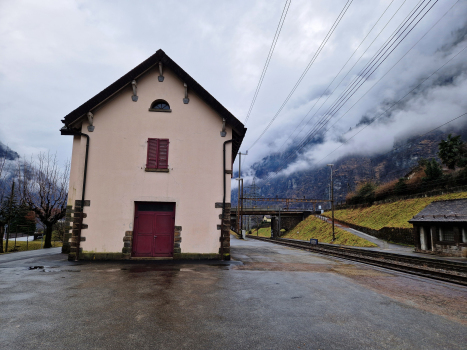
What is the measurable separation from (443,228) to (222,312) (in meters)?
20.7

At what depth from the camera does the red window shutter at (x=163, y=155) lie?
40.9 feet

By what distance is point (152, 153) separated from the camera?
41.1 ft

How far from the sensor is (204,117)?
13125mm

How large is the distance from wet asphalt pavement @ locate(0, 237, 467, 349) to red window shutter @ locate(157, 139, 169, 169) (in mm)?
5258

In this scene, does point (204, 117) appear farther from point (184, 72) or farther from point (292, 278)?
point (292, 278)

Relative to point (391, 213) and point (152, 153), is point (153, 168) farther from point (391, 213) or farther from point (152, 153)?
point (391, 213)

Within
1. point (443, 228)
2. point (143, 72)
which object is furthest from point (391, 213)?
point (143, 72)

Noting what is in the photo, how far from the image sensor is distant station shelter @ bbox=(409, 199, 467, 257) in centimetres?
1766

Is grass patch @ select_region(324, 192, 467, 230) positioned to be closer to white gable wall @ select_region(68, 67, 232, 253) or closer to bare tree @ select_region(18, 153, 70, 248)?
white gable wall @ select_region(68, 67, 232, 253)

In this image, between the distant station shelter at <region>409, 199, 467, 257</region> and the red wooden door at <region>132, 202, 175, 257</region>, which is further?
the distant station shelter at <region>409, 199, 467, 257</region>

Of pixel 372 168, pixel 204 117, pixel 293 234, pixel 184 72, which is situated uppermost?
pixel 372 168

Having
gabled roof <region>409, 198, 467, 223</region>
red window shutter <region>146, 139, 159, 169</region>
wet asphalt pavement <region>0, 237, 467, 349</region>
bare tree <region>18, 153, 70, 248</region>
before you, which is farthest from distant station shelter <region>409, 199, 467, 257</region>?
bare tree <region>18, 153, 70, 248</region>

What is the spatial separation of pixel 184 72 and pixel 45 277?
9.91 metres

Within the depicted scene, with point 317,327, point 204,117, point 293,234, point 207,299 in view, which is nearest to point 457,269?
point 317,327
